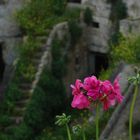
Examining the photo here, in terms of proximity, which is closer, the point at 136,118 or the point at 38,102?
the point at 136,118

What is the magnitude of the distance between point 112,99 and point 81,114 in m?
11.6

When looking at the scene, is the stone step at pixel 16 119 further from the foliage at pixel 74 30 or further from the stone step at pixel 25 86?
the foliage at pixel 74 30

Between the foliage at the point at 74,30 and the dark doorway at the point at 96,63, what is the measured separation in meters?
1.09

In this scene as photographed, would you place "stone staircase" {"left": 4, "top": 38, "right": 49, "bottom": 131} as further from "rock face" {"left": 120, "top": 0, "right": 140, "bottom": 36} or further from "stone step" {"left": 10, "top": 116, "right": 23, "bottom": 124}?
"rock face" {"left": 120, "top": 0, "right": 140, "bottom": 36}

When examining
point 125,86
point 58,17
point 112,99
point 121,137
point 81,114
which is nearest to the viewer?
point 112,99

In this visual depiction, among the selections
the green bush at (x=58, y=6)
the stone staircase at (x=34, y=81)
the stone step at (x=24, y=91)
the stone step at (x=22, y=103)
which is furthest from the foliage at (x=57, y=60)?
the green bush at (x=58, y=6)

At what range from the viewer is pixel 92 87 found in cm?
611

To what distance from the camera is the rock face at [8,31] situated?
21.4 meters

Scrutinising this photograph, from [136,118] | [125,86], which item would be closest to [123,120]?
[136,118]

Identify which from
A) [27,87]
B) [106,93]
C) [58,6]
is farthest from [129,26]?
[106,93]

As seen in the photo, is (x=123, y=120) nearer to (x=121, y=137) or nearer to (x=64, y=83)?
(x=121, y=137)

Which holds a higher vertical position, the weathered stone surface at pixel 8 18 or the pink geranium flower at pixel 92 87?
the pink geranium flower at pixel 92 87

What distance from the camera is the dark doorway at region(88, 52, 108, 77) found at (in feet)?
71.5

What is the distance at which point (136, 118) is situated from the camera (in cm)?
1383
